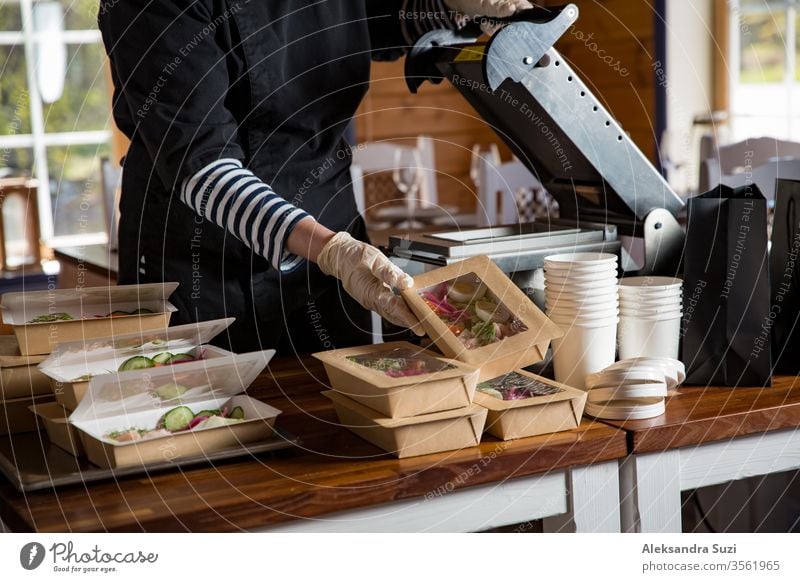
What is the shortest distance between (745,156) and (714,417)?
281cm

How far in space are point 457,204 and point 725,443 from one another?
4.95 metres

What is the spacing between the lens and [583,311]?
1222 mm

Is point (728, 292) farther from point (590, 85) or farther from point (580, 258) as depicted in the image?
point (590, 85)

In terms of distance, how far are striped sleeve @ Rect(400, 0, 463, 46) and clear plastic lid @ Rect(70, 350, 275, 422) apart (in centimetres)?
79

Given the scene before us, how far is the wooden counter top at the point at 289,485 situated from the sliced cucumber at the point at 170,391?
10 centimetres

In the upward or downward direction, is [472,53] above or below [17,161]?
below

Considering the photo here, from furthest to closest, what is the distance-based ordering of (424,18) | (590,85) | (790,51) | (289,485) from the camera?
(590,85) → (790,51) → (424,18) → (289,485)

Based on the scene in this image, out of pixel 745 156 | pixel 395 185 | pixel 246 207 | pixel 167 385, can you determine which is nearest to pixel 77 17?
pixel 395 185

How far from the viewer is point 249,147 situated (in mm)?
1557

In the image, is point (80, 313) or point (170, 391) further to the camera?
point (80, 313)

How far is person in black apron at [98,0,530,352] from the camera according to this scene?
52.4 inches

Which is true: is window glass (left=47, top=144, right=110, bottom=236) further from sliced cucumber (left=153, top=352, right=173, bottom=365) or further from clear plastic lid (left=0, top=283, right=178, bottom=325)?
sliced cucumber (left=153, top=352, right=173, bottom=365)

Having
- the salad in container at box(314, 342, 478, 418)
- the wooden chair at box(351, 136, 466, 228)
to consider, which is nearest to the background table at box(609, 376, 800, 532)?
the salad in container at box(314, 342, 478, 418)
